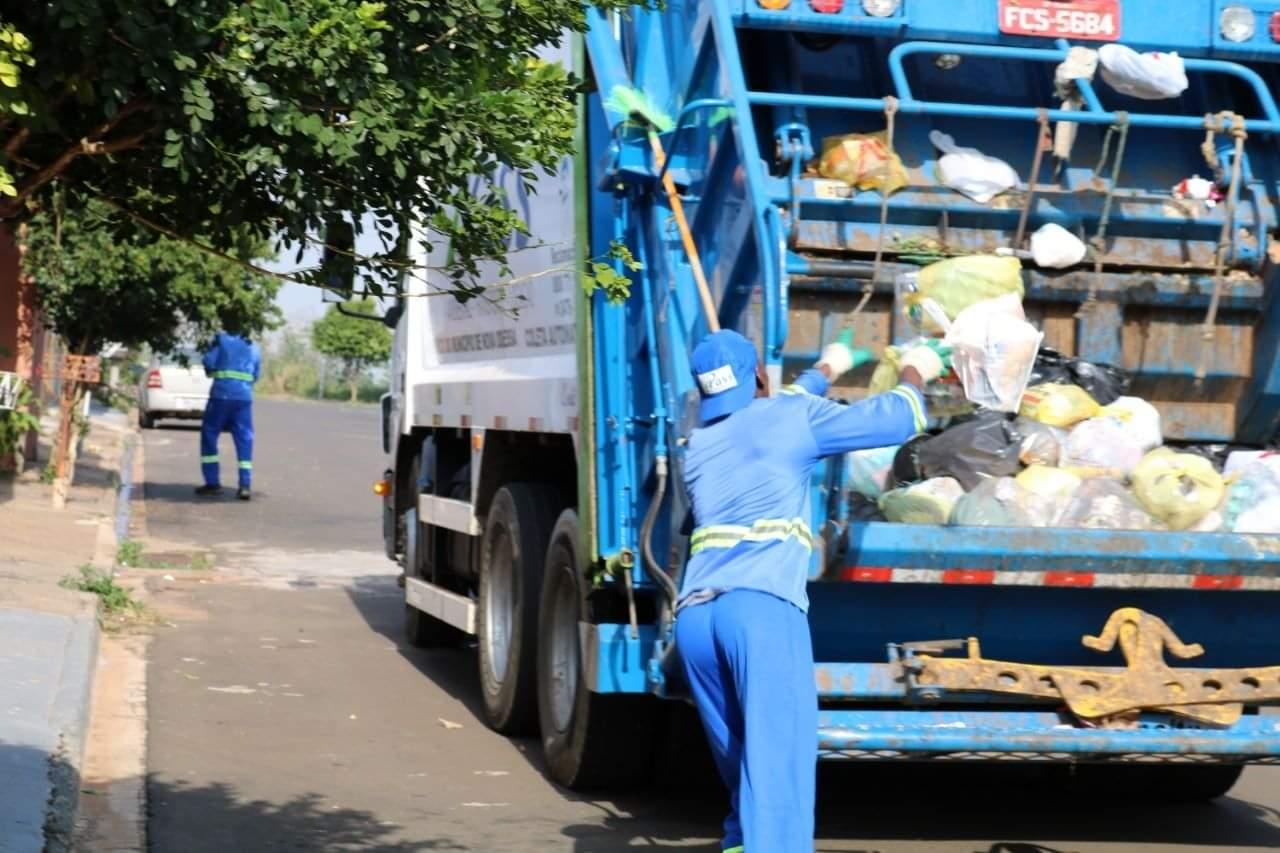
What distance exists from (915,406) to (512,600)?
3.27 m

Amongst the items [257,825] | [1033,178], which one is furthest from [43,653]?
[1033,178]

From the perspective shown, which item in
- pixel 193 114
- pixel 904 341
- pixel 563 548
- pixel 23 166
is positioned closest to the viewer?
pixel 193 114

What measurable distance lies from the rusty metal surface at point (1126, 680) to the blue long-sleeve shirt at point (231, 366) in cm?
1404

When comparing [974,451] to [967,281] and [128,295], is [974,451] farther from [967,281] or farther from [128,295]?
[128,295]

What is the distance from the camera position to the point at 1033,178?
622cm

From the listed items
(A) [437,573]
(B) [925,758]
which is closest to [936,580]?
(B) [925,758]

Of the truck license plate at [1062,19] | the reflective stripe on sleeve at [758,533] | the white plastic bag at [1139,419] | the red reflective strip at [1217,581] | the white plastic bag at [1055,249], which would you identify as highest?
the truck license plate at [1062,19]

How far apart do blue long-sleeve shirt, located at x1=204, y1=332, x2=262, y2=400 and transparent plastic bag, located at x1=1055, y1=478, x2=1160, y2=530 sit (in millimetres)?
14053

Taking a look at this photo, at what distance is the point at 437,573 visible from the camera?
1011cm

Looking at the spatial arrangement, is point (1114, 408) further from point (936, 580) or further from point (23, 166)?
point (23, 166)

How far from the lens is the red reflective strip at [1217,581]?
5707 mm

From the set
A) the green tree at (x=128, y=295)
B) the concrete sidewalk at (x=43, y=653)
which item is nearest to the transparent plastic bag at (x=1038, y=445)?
the concrete sidewalk at (x=43, y=653)

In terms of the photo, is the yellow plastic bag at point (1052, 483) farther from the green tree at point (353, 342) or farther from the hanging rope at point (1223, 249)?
the green tree at point (353, 342)

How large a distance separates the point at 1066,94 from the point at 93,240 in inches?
475
